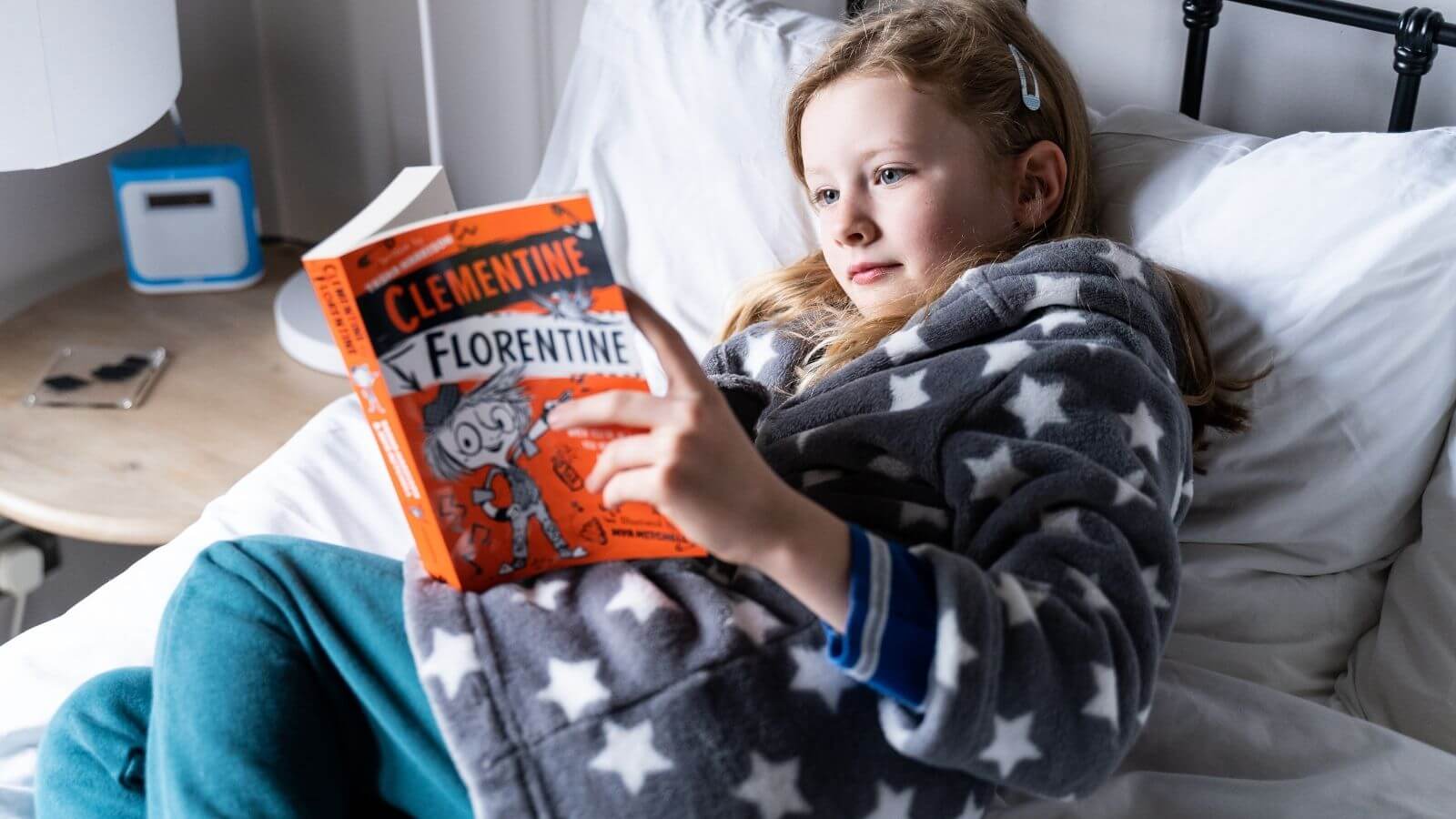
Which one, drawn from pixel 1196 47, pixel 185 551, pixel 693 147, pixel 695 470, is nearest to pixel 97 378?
pixel 185 551

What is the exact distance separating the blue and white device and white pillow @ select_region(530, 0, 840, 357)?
519 millimetres

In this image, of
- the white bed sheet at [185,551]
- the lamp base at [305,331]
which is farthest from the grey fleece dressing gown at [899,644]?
the lamp base at [305,331]

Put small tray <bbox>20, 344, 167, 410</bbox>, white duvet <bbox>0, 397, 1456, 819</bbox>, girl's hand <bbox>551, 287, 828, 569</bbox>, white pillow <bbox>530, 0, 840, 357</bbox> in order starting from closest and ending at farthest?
girl's hand <bbox>551, 287, 828, 569</bbox>
white duvet <bbox>0, 397, 1456, 819</bbox>
white pillow <bbox>530, 0, 840, 357</bbox>
small tray <bbox>20, 344, 167, 410</bbox>

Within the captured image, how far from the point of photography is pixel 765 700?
0.79 m

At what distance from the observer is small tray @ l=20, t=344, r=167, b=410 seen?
161 cm

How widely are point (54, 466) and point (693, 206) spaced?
75 centimetres

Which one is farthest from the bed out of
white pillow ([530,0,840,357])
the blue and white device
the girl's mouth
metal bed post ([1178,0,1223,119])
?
the blue and white device

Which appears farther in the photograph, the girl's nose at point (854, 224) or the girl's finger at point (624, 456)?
the girl's nose at point (854, 224)

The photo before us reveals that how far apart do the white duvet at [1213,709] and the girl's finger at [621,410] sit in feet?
1.38

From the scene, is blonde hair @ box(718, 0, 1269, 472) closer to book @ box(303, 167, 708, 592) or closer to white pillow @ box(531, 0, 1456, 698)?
white pillow @ box(531, 0, 1456, 698)

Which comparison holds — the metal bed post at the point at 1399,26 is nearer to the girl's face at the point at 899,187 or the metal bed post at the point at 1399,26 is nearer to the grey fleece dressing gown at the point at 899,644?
the girl's face at the point at 899,187

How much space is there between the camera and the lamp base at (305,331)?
1.68 metres

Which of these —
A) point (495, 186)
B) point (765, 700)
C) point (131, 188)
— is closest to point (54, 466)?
point (131, 188)

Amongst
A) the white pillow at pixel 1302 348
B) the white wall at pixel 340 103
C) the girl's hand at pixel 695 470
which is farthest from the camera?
the white wall at pixel 340 103
